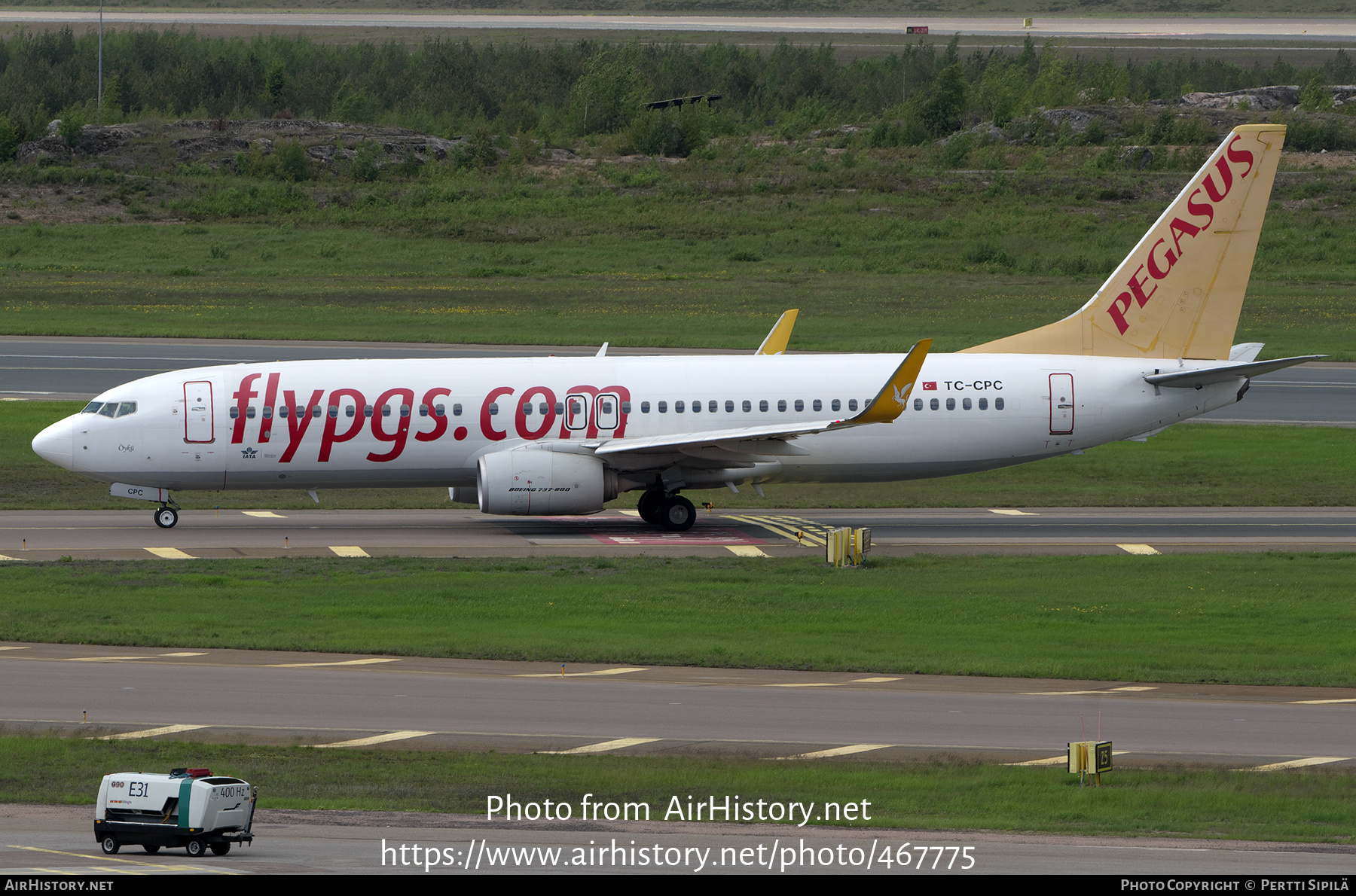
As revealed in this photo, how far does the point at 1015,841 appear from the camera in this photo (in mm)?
18391

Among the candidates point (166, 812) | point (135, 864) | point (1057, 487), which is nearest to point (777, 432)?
point (1057, 487)

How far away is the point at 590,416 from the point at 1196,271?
17.6 metres

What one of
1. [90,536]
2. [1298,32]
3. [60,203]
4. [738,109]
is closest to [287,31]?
[738,109]

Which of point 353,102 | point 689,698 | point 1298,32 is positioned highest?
point 1298,32

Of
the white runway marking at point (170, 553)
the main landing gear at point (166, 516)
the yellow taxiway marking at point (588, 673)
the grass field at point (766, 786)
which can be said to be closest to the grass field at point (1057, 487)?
the main landing gear at point (166, 516)

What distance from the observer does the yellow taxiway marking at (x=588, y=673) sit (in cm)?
2795

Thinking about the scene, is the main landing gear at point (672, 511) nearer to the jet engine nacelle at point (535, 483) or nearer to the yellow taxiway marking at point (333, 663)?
the jet engine nacelle at point (535, 483)

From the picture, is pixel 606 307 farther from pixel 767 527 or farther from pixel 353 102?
pixel 353 102

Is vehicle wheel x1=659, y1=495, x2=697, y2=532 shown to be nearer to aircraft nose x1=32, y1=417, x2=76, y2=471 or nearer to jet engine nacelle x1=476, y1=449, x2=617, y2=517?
jet engine nacelle x1=476, y1=449, x2=617, y2=517

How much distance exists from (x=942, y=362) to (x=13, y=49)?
528 ft

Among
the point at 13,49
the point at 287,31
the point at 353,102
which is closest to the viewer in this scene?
the point at 353,102

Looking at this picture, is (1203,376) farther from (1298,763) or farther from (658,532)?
(1298,763)

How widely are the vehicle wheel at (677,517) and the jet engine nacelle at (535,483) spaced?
2377 mm

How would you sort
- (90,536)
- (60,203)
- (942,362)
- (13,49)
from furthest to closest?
1. (13,49)
2. (60,203)
3. (942,362)
4. (90,536)
